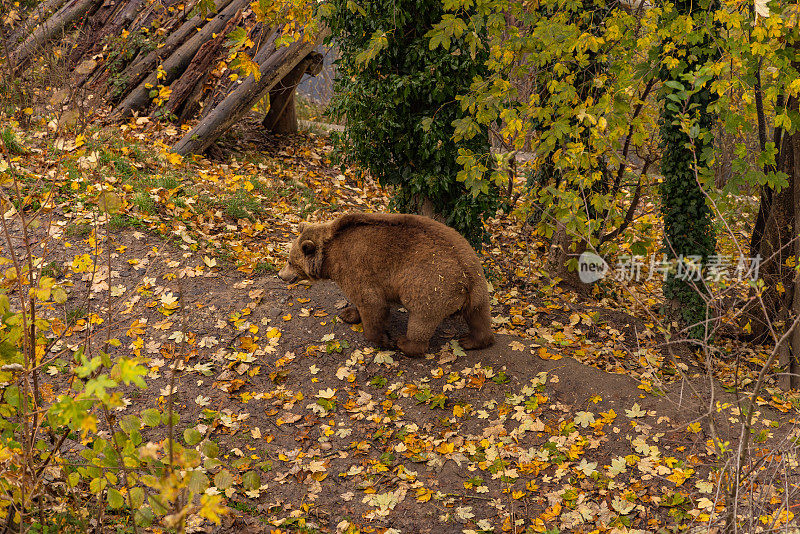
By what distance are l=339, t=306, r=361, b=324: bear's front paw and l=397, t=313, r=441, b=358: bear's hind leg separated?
0.67 meters

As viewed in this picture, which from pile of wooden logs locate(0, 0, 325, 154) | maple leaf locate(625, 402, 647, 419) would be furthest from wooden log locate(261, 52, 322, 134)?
maple leaf locate(625, 402, 647, 419)

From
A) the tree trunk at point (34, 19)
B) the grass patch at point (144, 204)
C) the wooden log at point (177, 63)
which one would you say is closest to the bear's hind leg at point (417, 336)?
the grass patch at point (144, 204)

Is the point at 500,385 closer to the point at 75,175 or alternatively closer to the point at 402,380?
the point at 402,380

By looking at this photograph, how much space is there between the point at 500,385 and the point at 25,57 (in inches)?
467

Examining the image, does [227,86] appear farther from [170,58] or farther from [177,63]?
[170,58]

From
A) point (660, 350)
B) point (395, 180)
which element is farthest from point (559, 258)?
point (395, 180)

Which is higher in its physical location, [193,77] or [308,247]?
[193,77]

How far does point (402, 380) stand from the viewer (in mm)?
6824

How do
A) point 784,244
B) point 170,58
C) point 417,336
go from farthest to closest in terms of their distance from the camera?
point 170,58 < point 784,244 < point 417,336

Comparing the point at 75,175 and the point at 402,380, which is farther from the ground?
the point at 75,175

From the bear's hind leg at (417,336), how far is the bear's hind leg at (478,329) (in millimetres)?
419

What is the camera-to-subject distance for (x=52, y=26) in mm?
12945

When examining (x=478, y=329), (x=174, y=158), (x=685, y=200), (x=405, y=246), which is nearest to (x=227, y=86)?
(x=174, y=158)

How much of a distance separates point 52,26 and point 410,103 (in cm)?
928
